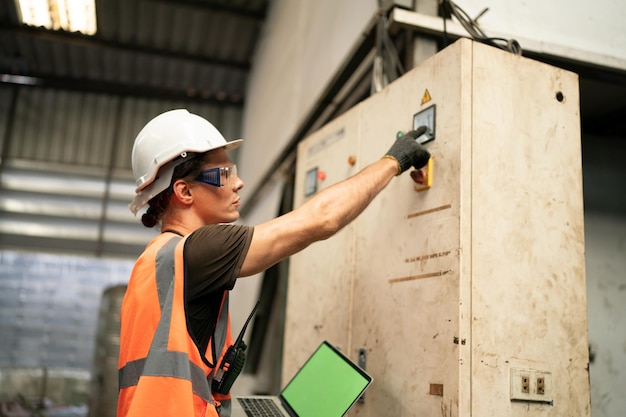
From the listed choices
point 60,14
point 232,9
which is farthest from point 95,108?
point 232,9

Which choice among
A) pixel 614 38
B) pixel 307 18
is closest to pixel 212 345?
pixel 614 38

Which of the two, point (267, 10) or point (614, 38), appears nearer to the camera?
point (614, 38)

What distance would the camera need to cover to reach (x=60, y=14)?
293 inches

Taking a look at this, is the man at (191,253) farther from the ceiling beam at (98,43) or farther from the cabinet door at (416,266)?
the ceiling beam at (98,43)

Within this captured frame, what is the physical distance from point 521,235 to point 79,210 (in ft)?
26.4

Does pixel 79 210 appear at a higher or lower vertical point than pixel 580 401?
higher

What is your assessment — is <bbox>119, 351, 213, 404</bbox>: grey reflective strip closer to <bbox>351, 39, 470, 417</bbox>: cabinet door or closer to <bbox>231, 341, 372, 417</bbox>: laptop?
<bbox>231, 341, 372, 417</bbox>: laptop

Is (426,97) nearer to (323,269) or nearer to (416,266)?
(416,266)

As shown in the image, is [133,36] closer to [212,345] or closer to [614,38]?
[614,38]

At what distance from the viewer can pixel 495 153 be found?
1912 millimetres

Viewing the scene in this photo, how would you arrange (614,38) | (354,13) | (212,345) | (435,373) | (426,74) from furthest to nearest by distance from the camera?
(354,13) < (614,38) < (426,74) < (435,373) < (212,345)

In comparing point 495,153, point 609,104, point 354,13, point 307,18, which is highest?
point 307,18

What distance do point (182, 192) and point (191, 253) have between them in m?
0.33

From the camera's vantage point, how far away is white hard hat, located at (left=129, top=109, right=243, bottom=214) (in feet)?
6.08
